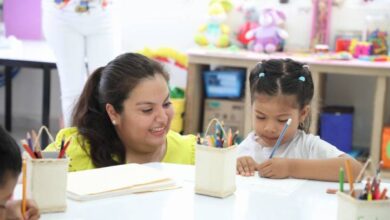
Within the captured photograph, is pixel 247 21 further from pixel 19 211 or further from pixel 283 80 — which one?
pixel 19 211

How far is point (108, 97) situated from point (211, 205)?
0.72m

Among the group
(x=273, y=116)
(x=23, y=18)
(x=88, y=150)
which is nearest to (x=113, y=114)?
(x=88, y=150)

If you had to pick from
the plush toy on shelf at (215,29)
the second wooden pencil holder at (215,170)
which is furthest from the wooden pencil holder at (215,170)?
the plush toy on shelf at (215,29)

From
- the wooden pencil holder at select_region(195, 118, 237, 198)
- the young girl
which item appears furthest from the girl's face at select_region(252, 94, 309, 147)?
the wooden pencil holder at select_region(195, 118, 237, 198)

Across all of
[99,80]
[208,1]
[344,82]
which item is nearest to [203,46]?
[208,1]

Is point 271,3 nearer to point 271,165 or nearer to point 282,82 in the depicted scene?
point 282,82

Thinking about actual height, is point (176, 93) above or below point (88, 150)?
below

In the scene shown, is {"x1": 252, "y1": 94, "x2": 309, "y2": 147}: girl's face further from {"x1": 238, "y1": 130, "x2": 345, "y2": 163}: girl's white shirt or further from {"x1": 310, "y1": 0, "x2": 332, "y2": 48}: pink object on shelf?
{"x1": 310, "y1": 0, "x2": 332, "y2": 48}: pink object on shelf

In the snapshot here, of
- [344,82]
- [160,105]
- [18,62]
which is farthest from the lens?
[344,82]

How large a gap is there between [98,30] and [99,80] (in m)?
1.58

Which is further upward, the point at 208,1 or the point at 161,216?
the point at 208,1

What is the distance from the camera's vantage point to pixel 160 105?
205 centimetres

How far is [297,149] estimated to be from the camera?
2078mm

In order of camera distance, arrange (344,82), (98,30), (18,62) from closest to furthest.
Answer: (98,30) → (18,62) → (344,82)
